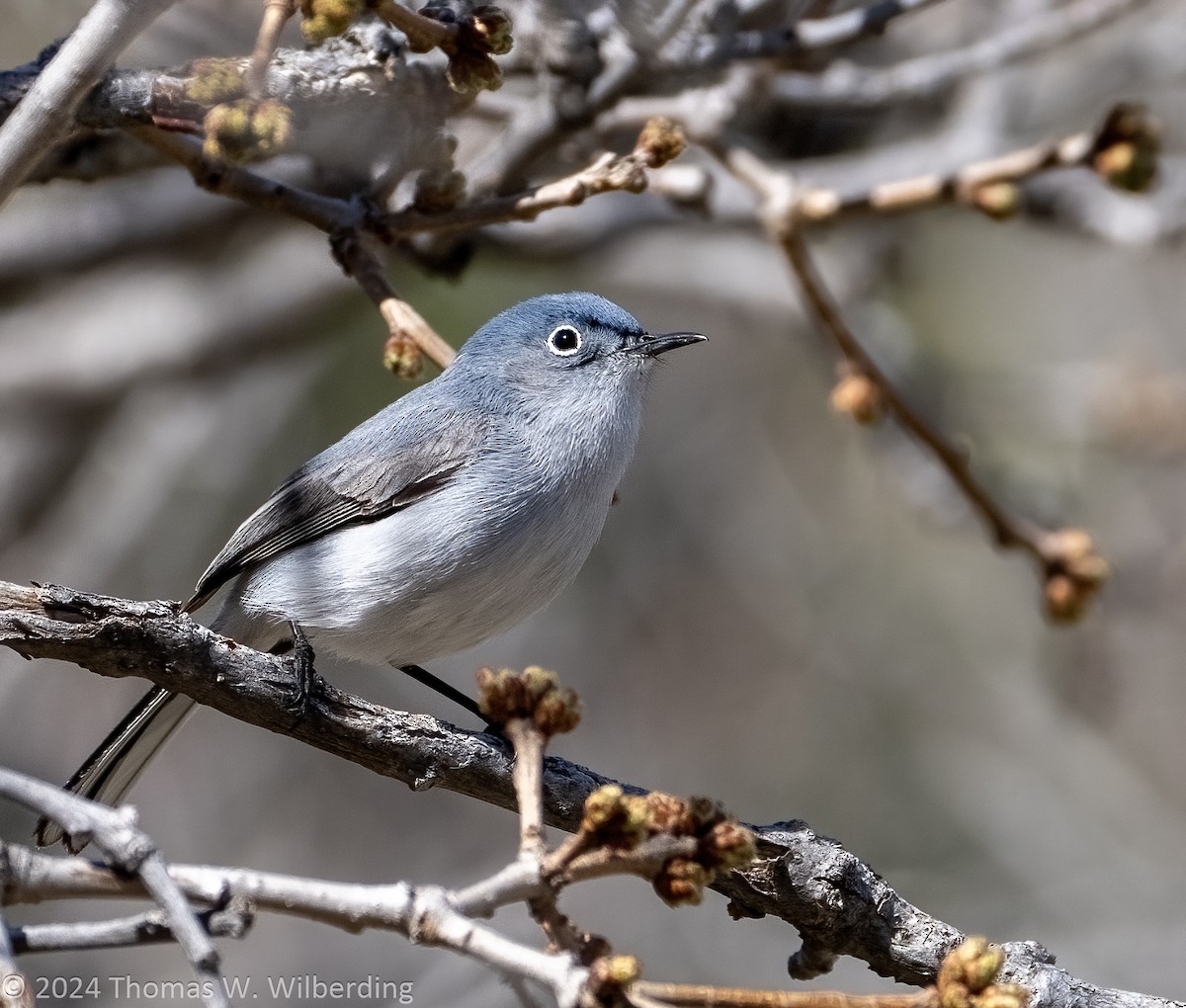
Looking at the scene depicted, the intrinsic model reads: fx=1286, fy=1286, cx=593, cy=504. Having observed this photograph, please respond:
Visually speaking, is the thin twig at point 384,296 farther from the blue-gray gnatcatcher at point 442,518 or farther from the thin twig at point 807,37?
the thin twig at point 807,37

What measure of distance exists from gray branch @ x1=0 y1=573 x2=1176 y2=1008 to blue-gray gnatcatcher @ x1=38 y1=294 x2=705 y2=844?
1.65ft

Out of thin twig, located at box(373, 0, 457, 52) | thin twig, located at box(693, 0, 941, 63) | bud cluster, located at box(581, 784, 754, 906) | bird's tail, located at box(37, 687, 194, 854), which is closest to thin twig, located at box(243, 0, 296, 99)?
thin twig, located at box(373, 0, 457, 52)

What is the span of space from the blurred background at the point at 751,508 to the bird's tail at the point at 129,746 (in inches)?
17.1

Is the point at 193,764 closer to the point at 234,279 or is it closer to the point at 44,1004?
the point at 44,1004

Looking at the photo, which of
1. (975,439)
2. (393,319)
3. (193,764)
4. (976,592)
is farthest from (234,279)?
(976,592)

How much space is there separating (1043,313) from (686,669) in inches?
117

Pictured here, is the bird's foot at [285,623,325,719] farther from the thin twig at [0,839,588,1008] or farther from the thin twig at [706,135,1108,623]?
the thin twig at [706,135,1108,623]

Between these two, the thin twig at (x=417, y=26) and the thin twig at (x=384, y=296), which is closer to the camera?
the thin twig at (x=417, y=26)

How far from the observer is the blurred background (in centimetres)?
460

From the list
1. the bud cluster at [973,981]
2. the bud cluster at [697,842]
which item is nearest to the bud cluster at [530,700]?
the bud cluster at [697,842]

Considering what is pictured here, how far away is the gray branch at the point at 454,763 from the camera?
204 cm

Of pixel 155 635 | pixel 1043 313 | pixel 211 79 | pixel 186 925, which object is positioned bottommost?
pixel 186 925

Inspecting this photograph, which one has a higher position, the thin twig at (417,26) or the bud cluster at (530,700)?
the thin twig at (417,26)

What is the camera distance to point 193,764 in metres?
5.58
